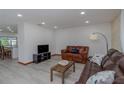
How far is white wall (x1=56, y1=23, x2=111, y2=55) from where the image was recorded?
6.00 meters

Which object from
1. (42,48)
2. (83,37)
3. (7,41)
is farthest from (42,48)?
(7,41)

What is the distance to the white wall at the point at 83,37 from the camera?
6.00 metres

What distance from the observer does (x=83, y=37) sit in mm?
6680

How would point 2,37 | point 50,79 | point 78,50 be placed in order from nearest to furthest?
1. point 50,79
2. point 78,50
3. point 2,37

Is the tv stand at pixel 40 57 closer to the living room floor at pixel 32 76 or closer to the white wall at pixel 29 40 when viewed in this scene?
the white wall at pixel 29 40

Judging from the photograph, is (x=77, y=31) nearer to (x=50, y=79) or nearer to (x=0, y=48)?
(x=50, y=79)

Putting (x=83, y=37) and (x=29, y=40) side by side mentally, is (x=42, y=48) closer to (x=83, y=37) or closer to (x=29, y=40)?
(x=29, y=40)

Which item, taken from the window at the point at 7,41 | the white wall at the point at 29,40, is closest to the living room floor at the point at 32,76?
the white wall at the point at 29,40

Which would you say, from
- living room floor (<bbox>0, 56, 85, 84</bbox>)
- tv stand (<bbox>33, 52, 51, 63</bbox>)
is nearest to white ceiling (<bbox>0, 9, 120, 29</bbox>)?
tv stand (<bbox>33, 52, 51, 63</bbox>)

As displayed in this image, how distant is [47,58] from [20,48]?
1727mm
